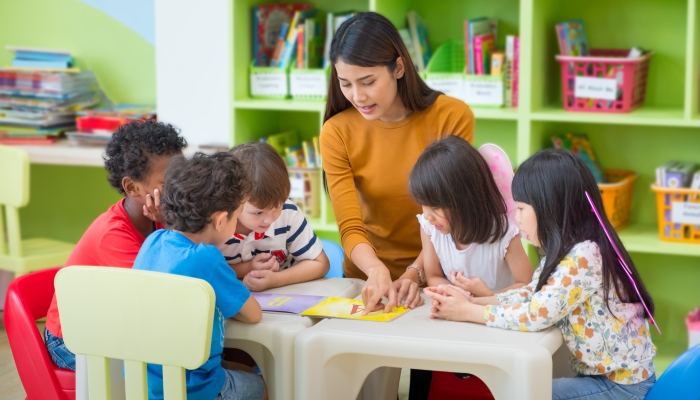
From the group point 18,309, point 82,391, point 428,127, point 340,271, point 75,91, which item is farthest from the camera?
point 75,91

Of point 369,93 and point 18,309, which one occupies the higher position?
point 369,93

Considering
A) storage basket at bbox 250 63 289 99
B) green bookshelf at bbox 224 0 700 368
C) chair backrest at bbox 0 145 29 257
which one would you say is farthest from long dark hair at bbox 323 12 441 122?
chair backrest at bbox 0 145 29 257

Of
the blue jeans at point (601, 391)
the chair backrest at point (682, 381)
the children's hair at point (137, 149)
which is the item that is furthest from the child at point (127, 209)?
the chair backrest at point (682, 381)

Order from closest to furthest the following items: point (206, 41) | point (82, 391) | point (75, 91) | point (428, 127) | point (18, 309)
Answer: point (82, 391)
point (18, 309)
point (428, 127)
point (206, 41)
point (75, 91)

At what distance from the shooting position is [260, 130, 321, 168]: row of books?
3119 millimetres

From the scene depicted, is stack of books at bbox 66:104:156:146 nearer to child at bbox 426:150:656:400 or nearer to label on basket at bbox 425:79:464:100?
label on basket at bbox 425:79:464:100

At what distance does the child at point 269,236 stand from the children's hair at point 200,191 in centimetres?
8

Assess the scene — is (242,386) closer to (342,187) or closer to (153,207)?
(153,207)

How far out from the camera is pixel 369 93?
5.96 feet

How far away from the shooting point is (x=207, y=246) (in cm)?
148

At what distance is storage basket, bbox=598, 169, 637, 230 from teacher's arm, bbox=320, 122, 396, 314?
1.11m

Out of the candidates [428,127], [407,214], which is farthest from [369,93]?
[407,214]

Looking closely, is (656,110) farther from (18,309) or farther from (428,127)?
(18,309)

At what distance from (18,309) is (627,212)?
2.09 metres
